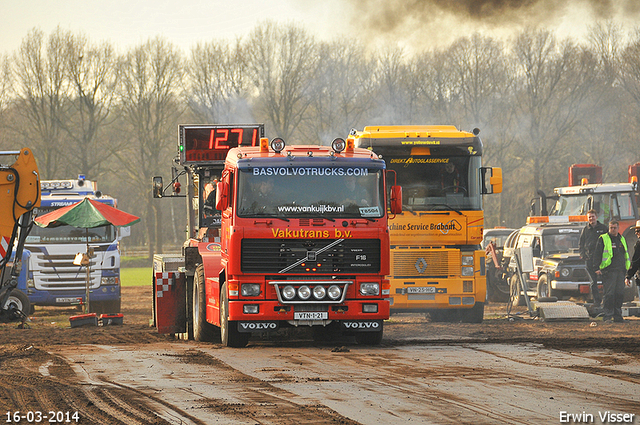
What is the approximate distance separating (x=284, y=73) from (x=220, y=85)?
3.82 metres

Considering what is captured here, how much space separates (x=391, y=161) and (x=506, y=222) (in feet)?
131

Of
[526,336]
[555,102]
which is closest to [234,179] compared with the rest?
[526,336]

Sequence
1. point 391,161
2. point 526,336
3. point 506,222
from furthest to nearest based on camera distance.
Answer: point 506,222 < point 391,161 < point 526,336

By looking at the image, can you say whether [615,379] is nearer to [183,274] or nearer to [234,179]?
[234,179]

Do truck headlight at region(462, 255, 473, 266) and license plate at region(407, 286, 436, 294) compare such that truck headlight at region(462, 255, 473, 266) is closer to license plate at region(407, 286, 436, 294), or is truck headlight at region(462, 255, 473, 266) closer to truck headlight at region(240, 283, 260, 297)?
license plate at region(407, 286, 436, 294)

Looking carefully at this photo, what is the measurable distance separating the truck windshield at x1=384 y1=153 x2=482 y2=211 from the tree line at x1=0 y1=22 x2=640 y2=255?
97.9 feet

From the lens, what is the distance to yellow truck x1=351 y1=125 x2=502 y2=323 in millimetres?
16922

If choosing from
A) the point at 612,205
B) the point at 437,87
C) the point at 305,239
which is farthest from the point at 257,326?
the point at 437,87

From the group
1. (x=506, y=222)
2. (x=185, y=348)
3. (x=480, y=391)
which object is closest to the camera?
(x=480, y=391)

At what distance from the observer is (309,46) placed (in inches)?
1980

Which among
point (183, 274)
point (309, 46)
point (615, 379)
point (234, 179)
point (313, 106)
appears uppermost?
point (309, 46)

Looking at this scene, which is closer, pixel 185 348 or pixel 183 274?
pixel 185 348

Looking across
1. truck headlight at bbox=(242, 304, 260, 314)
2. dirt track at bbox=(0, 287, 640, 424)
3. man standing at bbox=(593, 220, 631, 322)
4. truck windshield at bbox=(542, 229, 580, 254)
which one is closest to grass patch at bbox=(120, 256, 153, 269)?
truck windshield at bbox=(542, 229, 580, 254)

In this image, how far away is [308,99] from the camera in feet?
165
